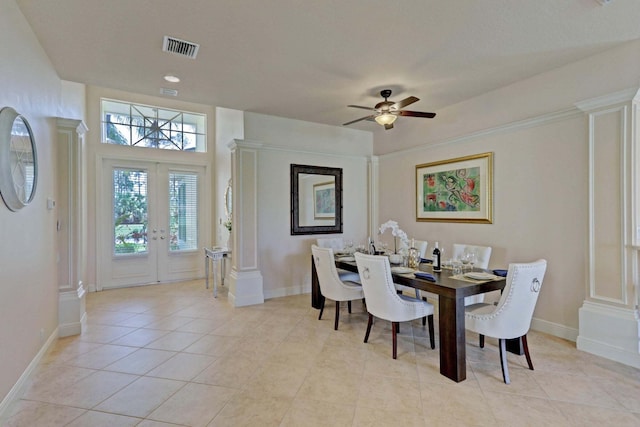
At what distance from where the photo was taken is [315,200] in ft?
18.0

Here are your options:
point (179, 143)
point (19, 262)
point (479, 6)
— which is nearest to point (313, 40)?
point (479, 6)

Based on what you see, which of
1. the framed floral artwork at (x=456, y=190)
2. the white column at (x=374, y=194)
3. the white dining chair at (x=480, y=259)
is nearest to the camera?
the white dining chair at (x=480, y=259)

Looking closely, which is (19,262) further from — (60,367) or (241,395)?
(241,395)

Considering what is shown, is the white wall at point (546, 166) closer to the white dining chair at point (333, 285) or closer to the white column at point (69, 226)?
the white dining chair at point (333, 285)

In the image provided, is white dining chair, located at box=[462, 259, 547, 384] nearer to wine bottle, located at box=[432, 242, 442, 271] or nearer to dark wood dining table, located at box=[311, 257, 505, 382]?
dark wood dining table, located at box=[311, 257, 505, 382]

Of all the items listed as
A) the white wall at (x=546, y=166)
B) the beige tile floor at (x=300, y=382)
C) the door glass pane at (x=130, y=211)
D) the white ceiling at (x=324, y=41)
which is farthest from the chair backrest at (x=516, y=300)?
the door glass pane at (x=130, y=211)

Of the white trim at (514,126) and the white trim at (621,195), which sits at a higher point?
the white trim at (514,126)

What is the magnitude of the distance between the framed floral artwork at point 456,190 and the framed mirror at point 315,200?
139 cm

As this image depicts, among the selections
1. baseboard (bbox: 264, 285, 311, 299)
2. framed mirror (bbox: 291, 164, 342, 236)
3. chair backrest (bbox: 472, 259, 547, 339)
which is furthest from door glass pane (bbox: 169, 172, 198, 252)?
chair backrest (bbox: 472, 259, 547, 339)

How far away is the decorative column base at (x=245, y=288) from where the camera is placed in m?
4.64

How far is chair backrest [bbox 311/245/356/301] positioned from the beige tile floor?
417 millimetres

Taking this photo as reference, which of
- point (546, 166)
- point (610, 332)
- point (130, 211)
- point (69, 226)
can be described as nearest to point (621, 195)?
point (546, 166)

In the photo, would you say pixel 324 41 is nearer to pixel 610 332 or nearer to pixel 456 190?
pixel 456 190

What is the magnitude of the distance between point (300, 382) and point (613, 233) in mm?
3145
